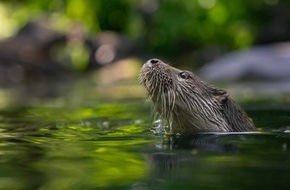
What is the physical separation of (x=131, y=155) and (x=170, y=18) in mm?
14617

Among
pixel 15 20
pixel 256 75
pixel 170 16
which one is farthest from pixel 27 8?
pixel 256 75

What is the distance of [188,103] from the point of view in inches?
199

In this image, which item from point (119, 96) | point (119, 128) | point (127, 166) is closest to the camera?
point (127, 166)

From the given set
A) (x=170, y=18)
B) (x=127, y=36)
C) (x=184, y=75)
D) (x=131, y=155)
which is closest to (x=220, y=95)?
(x=184, y=75)

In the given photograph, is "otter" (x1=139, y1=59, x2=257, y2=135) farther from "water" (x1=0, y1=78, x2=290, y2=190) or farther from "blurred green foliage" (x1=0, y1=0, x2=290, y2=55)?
"blurred green foliage" (x1=0, y1=0, x2=290, y2=55)

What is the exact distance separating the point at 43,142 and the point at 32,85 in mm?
9386

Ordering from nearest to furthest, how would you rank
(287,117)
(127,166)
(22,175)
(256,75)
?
(22,175)
(127,166)
(287,117)
(256,75)

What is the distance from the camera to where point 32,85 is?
14031 mm

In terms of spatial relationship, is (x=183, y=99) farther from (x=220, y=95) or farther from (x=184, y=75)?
(x=220, y=95)

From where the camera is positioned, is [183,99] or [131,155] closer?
[131,155]

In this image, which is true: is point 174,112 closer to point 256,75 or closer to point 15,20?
point 256,75

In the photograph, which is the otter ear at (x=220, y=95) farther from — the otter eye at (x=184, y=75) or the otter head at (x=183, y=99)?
the otter eye at (x=184, y=75)

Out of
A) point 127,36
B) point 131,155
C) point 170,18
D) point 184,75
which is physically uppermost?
point 170,18

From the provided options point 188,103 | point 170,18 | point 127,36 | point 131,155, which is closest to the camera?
point 131,155
